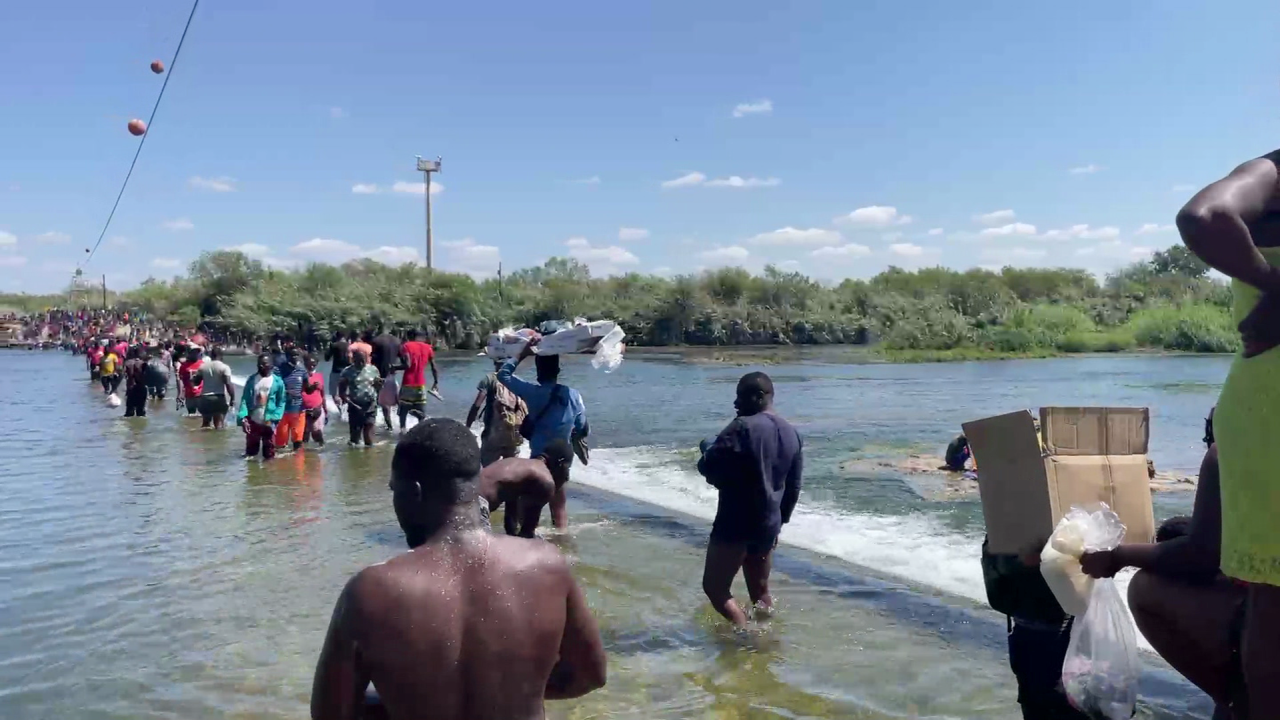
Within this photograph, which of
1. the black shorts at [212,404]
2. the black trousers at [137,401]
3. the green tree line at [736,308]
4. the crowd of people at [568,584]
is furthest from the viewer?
the green tree line at [736,308]

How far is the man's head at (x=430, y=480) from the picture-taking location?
2555 mm

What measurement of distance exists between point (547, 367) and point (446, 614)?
221 inches

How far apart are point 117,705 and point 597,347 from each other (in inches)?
147

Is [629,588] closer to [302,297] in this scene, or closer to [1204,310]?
[1204,310]

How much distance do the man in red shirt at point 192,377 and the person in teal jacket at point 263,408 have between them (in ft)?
15.7

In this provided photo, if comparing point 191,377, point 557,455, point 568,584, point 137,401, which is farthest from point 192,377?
point 568,584

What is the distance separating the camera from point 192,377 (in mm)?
19844

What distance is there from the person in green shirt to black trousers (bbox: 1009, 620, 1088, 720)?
1336cm

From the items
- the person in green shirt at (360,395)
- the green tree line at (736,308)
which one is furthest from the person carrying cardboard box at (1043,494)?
the green tree line at (736,308)

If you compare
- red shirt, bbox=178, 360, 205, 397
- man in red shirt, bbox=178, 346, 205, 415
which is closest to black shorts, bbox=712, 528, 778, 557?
man in red shirt, bbox=178, 346, 205, 415

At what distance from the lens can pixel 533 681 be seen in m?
2.57

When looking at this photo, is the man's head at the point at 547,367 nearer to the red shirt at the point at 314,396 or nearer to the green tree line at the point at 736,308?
the red shirt at the point at 314,396

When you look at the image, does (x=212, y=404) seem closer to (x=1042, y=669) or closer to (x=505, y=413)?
(x=505, y=413)

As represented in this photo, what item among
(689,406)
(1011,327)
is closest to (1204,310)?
(1011,327)
